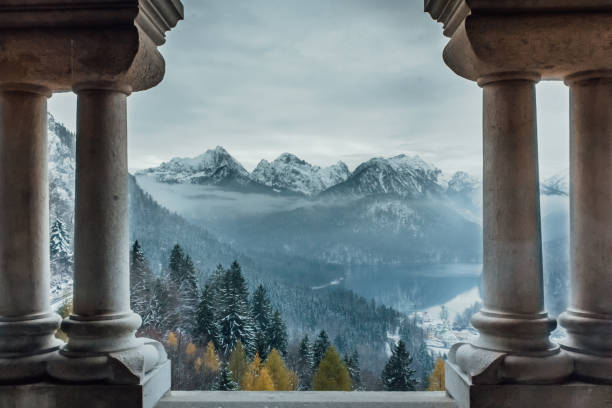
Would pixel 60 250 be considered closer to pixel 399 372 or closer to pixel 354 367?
pixel 399 372

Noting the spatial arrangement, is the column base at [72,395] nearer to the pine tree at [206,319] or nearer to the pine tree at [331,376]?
the pine tree at [206,319]

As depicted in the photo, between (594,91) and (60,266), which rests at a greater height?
(594,91)

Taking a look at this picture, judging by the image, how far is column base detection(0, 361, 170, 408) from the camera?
12.9 ft

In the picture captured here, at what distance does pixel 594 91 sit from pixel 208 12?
312 inches

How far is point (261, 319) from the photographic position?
11.3m

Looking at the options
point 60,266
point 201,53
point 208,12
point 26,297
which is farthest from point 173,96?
point 26,297

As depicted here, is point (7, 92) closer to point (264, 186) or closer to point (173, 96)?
point (264, 186)

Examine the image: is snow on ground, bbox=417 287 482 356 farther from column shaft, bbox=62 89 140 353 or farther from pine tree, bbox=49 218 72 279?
pine tree, bbox=49 218 72 279

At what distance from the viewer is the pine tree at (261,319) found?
32.8ft

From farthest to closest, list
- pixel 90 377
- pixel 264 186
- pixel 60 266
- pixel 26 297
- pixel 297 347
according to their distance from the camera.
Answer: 1. pixel 264 186
2. pixel 297 347
3. pixel 60 266
4. pixel 26 297
5. pixel 90 377

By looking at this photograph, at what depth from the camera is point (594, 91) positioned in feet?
13.5

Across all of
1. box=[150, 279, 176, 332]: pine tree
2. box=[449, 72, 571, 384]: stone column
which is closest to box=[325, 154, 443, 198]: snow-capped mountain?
box=[150, 279, 176, 332]: pine tree

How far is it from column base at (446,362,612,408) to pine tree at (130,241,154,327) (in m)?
7.52

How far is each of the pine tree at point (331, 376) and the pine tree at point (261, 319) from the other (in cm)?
123
